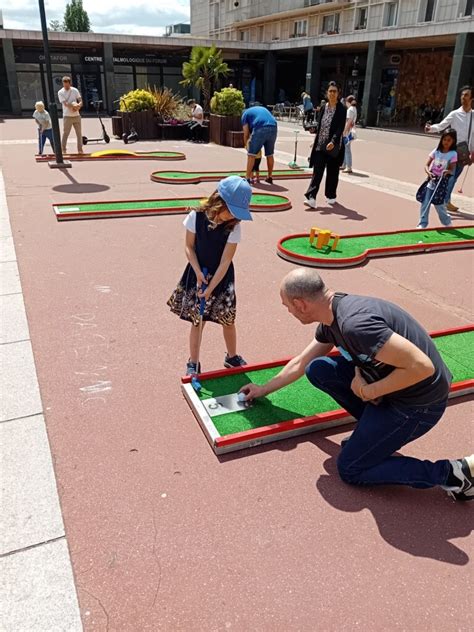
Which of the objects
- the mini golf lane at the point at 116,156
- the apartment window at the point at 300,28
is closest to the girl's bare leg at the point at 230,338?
the mini golf lane at the point at 116,156

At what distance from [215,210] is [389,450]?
5.93 feet

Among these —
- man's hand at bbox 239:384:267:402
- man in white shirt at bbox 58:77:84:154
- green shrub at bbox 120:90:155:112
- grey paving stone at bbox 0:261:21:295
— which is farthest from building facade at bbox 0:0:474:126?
man's hand at bbox 239:384:267:402

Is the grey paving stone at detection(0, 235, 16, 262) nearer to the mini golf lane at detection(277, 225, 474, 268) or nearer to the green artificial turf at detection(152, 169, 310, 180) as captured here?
the mini golf lane at detection(277, 225, 474, 268)

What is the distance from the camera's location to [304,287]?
98.7 inches

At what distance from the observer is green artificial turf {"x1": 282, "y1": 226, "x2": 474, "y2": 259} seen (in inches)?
267

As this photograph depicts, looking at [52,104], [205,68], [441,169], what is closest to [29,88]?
[205,68]

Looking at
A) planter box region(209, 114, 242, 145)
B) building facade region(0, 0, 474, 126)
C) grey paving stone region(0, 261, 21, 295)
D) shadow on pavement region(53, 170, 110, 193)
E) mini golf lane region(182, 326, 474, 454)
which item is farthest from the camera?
building facade region(0, 0, 474, 126)

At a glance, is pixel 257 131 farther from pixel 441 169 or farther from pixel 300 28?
pixel 300 28

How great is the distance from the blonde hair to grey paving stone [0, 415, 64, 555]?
173 cm

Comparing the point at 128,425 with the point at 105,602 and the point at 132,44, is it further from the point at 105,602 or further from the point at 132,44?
the point at 132,44

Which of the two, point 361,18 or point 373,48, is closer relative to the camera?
point 373,48

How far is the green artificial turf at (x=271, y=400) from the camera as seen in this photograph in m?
3.27

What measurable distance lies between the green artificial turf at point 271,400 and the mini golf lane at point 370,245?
8.89 feet

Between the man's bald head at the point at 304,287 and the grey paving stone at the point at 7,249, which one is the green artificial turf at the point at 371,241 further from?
the man's bald head at the point at 304,287
